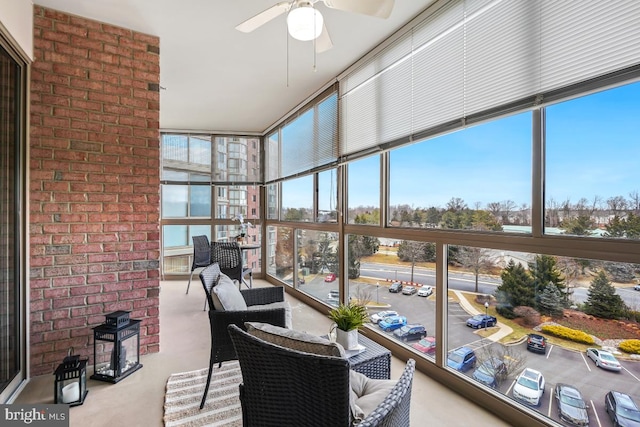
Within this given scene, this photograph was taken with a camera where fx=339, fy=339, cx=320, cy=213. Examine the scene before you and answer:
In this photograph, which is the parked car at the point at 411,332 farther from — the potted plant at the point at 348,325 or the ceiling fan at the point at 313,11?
the ceiling fan at the point at 313,11

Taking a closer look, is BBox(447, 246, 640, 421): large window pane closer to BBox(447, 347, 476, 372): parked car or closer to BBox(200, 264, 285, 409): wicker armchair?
BBox(447, 347, 476, 372): parked car

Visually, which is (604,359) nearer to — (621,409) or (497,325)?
(621,409)

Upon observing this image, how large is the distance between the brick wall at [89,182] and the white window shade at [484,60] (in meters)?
2.06

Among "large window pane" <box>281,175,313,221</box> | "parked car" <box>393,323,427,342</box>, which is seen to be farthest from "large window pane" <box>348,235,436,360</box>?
"large window pane" <box>281,175,313,221</box>

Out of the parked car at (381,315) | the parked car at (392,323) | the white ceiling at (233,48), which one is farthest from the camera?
the parked car at (381,315)

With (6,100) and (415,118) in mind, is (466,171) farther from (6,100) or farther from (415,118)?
(6,100)

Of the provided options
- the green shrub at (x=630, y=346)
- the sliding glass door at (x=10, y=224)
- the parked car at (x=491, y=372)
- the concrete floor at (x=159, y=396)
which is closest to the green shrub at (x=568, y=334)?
the green shrub at (x=630, y=346)

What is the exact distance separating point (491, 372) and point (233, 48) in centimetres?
342

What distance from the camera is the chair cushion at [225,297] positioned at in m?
2.29

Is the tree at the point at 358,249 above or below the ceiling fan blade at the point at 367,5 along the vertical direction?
below

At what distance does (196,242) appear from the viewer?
5.56 m

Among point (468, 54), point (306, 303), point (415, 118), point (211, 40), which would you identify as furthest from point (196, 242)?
point (468, 54)

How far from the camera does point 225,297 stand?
2363 mm

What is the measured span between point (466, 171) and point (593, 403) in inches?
59.0
